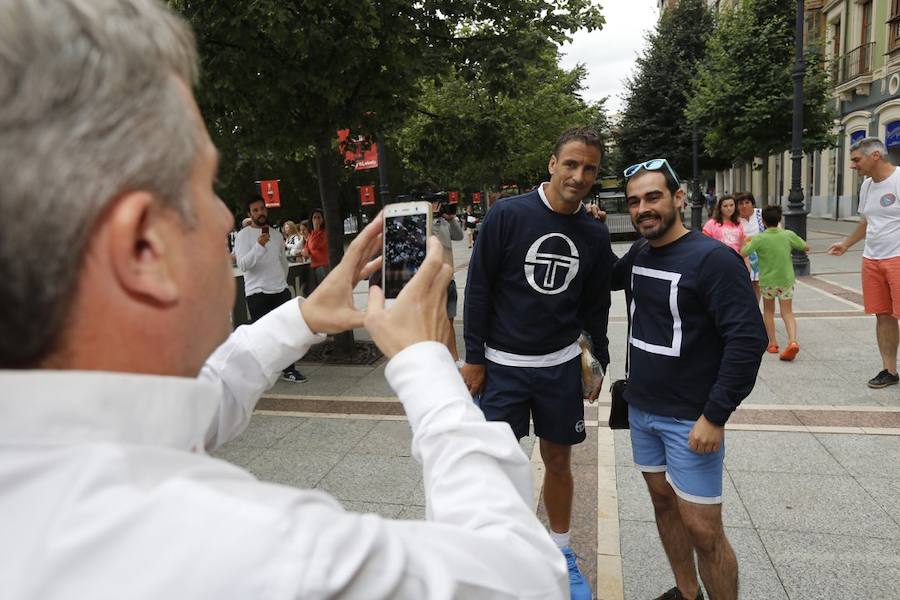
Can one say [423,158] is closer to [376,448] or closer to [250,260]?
[250,260]

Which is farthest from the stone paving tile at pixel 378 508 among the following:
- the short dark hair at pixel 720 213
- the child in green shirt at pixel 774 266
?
the short dark hair at pixel 720 213

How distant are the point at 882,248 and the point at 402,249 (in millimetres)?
5451

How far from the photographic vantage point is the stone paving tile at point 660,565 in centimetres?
270

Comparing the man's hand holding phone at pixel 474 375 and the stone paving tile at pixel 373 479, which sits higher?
the man's hand holding phone at pixel 474 375

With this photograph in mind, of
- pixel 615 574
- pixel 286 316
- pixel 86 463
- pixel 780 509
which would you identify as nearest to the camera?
pixel 86 463

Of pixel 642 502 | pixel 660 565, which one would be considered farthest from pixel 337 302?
pixel 642 502

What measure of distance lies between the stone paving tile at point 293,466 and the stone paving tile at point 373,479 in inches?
3.5

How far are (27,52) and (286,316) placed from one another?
768mm

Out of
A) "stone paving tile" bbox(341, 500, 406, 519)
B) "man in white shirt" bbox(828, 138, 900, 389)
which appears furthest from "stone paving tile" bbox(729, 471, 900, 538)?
"man in white shirt" bbox(828, 138, 900, 389)

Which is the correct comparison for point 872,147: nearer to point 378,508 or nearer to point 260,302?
point 378,508

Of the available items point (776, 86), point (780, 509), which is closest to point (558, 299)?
point (780, 509)

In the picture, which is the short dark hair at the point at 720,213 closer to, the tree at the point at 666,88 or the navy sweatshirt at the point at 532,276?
the navy sweatshirt at the point at 532,276

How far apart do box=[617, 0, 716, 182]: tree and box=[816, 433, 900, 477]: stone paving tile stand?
25.2m

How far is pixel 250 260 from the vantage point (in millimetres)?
6344
